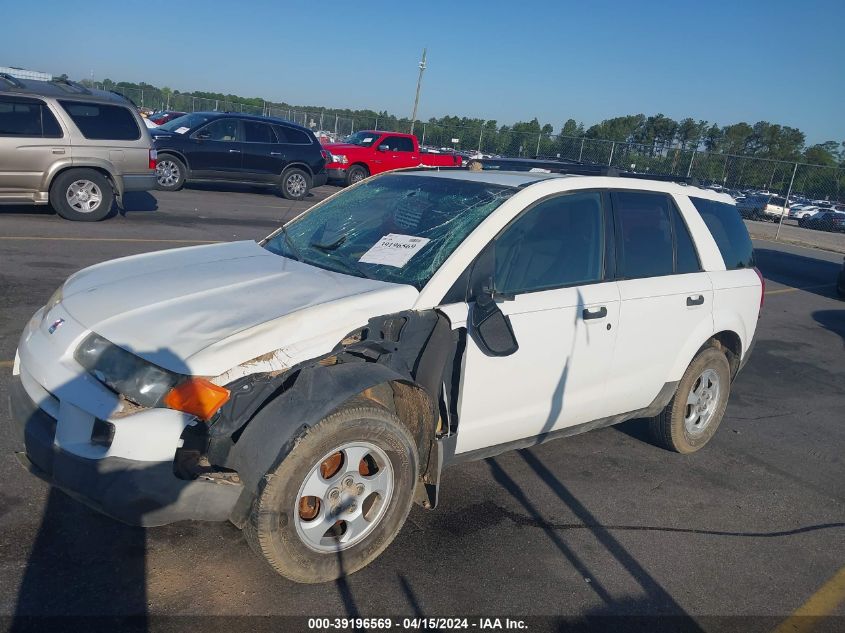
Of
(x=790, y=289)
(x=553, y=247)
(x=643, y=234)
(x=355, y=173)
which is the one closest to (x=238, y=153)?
(x=355, y=173)

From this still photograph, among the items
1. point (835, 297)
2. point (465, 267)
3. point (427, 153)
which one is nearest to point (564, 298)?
point (465, 267)

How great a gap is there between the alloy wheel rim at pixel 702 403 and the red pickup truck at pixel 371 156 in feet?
55.6

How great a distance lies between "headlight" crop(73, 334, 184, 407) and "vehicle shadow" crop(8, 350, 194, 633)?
7 centimetres

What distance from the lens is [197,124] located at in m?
17.0

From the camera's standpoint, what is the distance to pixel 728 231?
5414 millimetres

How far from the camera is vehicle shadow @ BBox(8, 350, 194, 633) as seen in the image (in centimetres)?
294

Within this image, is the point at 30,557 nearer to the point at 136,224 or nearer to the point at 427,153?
the point at 136,224

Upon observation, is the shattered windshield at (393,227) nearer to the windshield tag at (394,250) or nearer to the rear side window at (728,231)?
the windshield tag at (394,250)

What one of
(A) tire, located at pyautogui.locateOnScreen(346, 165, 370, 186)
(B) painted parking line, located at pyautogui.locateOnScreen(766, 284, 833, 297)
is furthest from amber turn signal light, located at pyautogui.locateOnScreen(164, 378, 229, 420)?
(A) tire, located at pyautogui.locateOnScreen(346, 165, 370, 186)

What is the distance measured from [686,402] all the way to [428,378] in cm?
241

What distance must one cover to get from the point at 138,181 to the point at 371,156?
35.9 ft

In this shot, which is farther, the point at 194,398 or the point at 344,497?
Result: the point at 344,497

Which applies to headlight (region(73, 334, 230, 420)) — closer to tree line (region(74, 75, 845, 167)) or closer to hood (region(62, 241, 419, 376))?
hood (region(62, 241, 419, 376))

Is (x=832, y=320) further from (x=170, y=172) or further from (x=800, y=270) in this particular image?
(x=170, y=172)
